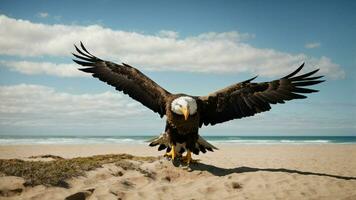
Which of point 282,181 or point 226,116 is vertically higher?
point 226,116

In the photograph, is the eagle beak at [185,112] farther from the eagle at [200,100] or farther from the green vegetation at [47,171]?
the green vegetation at [47,171]

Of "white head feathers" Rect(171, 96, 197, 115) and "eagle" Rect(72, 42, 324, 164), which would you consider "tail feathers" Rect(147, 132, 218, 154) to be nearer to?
"eagle" Rect(72, 42, 324, 164)

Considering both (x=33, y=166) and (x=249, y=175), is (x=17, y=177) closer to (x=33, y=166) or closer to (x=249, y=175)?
(x=33, y=166)

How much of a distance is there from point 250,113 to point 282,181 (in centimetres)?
209

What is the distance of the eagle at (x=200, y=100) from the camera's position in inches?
288

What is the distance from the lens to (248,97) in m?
7.80

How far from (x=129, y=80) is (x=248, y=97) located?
2925mm

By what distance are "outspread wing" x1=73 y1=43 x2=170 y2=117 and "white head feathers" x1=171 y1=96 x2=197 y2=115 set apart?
960 millimetres

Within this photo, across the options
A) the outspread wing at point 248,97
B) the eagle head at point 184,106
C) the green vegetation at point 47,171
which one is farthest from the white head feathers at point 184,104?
the green vegetation at point 47,171

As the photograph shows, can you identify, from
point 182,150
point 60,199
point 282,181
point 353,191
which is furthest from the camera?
point 182,150

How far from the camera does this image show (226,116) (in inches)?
312

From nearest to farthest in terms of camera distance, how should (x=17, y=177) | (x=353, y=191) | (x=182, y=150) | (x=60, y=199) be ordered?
(x=60, y=199) → (x=17, y=177) → (x=353, y=191) → (x=182, y=150)

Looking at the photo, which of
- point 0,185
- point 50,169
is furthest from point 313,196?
point 0,185

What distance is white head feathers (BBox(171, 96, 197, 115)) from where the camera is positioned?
662 centimetres
